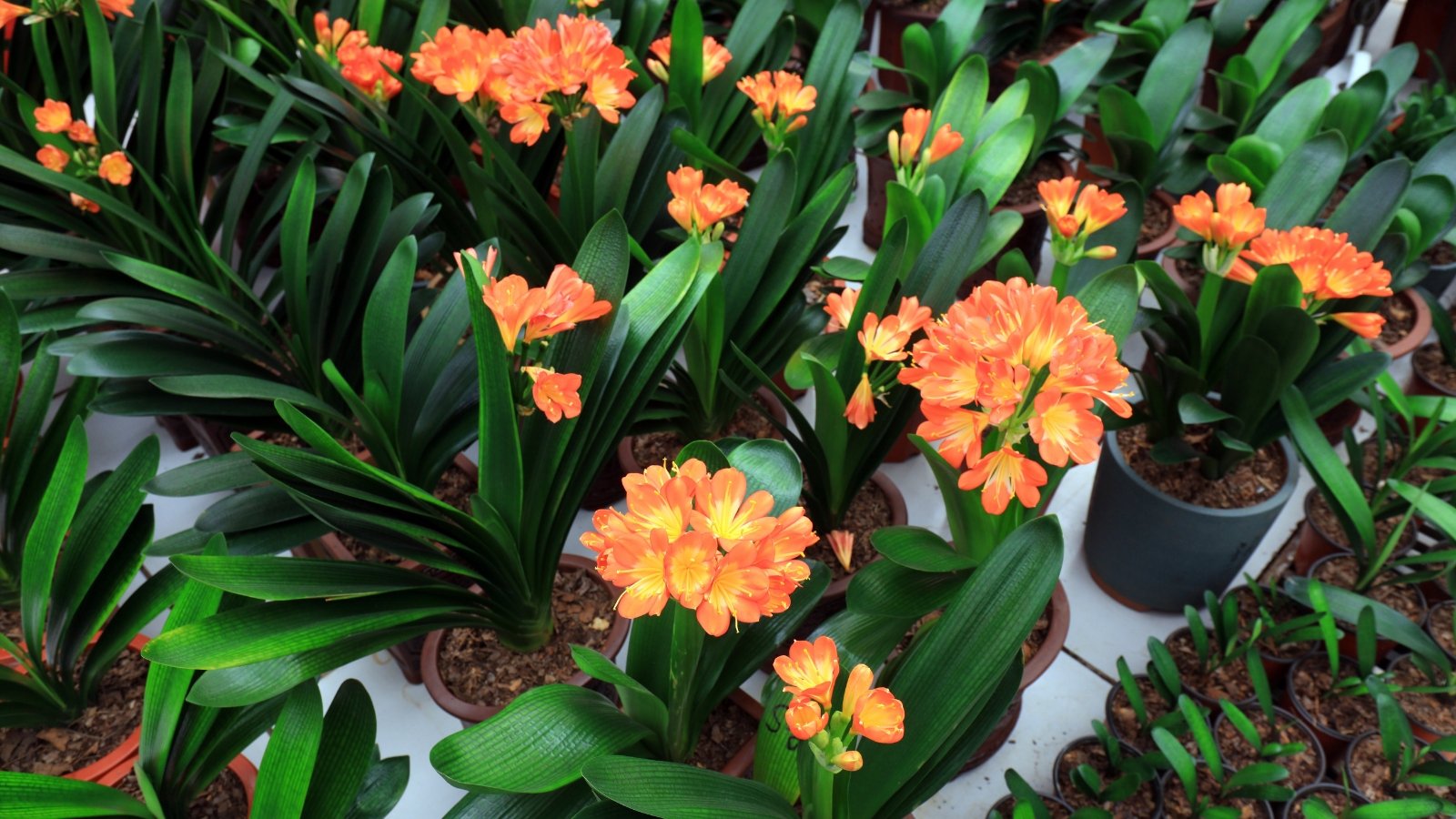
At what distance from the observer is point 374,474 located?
1.03 meters

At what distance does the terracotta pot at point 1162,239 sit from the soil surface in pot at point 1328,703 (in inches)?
37.1

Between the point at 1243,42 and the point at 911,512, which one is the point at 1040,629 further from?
the point at 1243,42

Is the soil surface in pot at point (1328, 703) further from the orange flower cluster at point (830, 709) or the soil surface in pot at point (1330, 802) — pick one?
the orange flower cluster at point (830, 709)

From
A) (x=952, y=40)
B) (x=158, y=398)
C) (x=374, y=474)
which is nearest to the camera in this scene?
(x=374, y=474)

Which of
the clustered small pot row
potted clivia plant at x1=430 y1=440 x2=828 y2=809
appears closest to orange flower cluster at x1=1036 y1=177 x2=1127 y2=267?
the clustered small pot row

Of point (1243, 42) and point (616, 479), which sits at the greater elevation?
point (1243, 42)

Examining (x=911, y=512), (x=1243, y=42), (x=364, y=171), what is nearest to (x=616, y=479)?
(x=911, y=512)

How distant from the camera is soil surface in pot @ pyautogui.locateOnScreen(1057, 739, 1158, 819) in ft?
4.32

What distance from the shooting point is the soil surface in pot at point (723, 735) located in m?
1.24

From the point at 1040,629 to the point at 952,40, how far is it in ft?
4.26

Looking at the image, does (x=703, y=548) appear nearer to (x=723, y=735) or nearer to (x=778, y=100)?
(x=723, y=735)

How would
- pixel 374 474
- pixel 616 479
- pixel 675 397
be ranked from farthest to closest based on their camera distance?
1. pixel 616 479
2. pixel 675 397
3. pixel 374 474

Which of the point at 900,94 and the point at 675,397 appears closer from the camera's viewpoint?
the point at 675,397

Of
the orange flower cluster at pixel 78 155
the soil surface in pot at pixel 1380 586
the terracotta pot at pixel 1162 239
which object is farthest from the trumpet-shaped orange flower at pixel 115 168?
the soil surface in pot at pixel 1380 586
